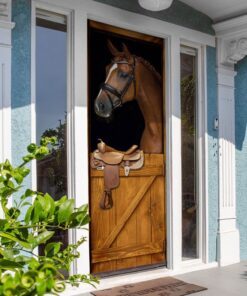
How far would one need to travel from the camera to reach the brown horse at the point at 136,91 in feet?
14.2

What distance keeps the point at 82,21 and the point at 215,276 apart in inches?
118

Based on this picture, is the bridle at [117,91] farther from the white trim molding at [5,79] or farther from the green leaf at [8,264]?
the green leaf at [8,264]

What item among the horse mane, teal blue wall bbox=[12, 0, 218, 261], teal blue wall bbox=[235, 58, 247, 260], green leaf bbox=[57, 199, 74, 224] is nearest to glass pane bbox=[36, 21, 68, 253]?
teal blue wall bbox=[12, 0, 218, 261]

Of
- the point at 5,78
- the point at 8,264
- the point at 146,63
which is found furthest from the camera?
the point at 146,63

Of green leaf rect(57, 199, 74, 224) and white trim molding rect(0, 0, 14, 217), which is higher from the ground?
white trim molding rect(0, 0, 14, 217)

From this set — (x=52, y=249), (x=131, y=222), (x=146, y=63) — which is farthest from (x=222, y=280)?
(x=52, y=249)

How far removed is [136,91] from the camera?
456cm

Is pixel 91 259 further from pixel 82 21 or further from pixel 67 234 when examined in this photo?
pixel 82 21

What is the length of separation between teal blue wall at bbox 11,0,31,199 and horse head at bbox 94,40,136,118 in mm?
804

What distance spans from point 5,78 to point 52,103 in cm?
55

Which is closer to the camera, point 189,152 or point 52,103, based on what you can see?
point 52,103

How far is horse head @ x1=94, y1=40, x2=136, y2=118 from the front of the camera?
14.0 feet

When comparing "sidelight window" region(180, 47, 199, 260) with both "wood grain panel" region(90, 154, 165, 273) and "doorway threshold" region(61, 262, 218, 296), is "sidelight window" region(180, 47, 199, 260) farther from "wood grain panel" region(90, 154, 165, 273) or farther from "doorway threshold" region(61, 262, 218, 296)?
"wood grain panel" region(90, 154, 165, 273)

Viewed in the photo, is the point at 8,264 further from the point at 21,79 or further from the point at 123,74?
the point at 123,74
